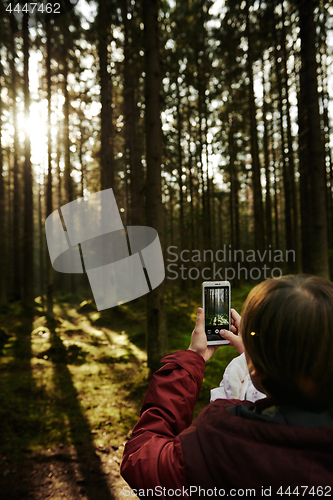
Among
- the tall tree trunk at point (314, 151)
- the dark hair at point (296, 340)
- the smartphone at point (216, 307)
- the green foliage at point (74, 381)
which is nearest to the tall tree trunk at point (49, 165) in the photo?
the green foliage at point (74, 381)

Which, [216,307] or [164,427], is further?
[216,307]

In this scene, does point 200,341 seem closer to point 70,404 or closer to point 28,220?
point 70,404

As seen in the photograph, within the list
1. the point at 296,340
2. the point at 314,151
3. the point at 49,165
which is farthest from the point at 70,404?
the point at 49,165

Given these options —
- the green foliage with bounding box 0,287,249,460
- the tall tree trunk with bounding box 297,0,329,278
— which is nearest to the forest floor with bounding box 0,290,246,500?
the green foliage with bounding box 0,287,249,460

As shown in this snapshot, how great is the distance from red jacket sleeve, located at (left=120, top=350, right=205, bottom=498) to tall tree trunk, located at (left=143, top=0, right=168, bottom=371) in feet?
17.1

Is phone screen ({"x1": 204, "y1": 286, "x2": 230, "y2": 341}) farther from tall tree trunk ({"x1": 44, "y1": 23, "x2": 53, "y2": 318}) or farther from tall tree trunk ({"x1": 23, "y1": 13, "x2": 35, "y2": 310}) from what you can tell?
tall tree trunk ({"x1": 23, "y1": 13, "x2": 35, "y2": 310})

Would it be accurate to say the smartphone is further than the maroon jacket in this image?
Yes

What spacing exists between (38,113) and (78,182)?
31.9ft

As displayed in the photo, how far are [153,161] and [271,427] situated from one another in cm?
615

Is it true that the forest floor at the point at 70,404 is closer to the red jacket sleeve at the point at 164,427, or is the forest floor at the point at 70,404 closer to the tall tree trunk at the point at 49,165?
the tall tree trunk at the point at 49,165

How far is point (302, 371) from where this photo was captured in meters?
0.91

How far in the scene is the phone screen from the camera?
1.62 meters

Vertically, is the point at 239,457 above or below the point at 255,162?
→ below

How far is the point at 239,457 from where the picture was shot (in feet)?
2.85
